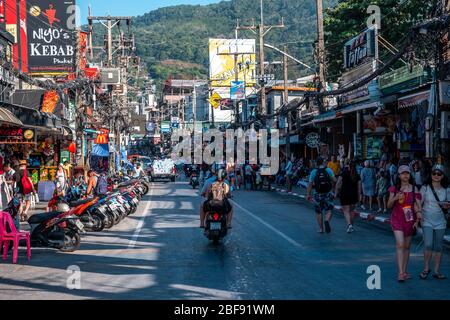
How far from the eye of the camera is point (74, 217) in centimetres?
1557

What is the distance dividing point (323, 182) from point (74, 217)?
20.4ft

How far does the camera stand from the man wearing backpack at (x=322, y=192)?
17531 mm

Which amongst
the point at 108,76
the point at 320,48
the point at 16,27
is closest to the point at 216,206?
the point at 320,48

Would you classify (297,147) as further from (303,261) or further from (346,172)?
(303,261)

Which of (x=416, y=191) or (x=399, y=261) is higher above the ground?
(x=416, y=191)

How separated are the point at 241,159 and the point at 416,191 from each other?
3931 cm

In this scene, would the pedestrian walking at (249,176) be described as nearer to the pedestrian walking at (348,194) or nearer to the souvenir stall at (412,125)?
the souvenir stall at (412,125)

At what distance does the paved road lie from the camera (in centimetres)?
1001

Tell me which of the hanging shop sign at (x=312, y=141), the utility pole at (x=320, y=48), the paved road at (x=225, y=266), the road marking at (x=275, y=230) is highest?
the utility pole at (x=320, y=48)

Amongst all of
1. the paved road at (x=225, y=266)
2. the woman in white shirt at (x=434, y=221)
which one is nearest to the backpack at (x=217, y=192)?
the paved road at (x=225, y=266)

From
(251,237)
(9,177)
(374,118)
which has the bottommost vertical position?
(251,237)

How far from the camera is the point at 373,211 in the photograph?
24.5m

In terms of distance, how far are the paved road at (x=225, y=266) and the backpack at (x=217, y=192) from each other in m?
1.07
